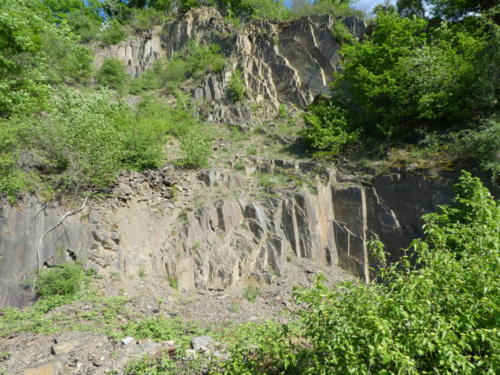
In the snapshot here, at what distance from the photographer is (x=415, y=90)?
Answer: 408 inches

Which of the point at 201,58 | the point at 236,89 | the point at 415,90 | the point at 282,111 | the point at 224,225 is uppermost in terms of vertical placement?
the point at 201,58

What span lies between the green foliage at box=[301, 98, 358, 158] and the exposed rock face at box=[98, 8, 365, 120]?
3.86 metres

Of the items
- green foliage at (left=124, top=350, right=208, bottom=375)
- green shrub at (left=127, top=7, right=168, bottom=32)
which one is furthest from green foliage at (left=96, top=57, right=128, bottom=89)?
green foliage at (left=124, top=350, right=208, bottom=375)

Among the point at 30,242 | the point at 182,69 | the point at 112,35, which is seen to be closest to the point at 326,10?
the point at 182,69

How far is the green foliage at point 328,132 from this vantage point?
11359 mm

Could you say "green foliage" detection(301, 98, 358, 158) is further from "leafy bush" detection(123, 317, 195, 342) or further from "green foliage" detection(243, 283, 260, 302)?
"leafy bush" detection(123, 317, 195, 342)

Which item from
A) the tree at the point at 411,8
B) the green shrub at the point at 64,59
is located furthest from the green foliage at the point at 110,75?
the tree at the point at 411,8

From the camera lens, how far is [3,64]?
9.55m

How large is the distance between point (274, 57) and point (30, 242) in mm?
16469

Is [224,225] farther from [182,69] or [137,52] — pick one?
[137,52]

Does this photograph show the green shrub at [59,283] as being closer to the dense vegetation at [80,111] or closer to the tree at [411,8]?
the dense vegetation at [80,111]

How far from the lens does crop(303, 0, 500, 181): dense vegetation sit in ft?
30.3

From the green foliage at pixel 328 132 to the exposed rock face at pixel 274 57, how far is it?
12.7 ft

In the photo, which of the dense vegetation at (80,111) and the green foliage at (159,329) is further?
the dense vegetation at (80,111)
